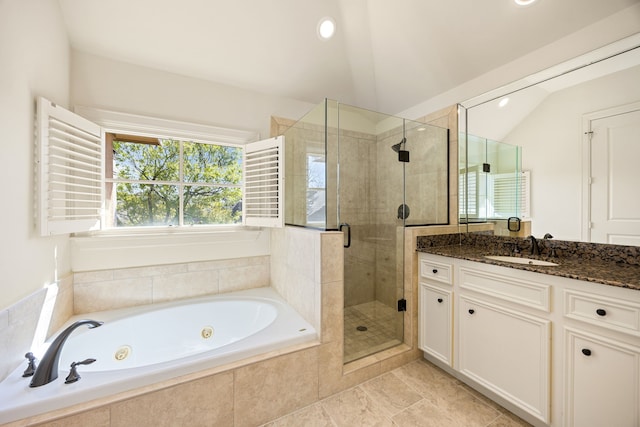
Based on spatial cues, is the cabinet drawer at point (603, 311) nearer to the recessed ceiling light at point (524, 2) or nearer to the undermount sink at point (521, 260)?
the undermount sink at point (521, 260)

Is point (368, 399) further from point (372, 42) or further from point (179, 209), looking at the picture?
point (372, 42)

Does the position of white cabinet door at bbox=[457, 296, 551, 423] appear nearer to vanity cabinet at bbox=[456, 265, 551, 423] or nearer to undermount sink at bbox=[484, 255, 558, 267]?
vanity cabinet at bbox=[456, 265, 551, 423]

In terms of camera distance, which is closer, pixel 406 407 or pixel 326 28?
pixel 406 407

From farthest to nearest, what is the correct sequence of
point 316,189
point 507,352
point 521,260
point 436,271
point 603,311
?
1. point 316,189
2. point 436,271
3. point 521,260
4. point 507,352
5. point 603,311

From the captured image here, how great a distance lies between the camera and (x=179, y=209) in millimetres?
2320

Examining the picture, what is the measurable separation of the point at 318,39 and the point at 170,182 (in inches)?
72.2

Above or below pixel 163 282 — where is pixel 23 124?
above

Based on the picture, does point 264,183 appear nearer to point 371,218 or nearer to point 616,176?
point 371,218

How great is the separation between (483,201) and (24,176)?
128 inches

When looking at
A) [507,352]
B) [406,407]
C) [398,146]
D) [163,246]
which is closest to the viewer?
[507,352]

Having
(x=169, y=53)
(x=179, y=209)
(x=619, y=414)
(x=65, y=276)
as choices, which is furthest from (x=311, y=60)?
(x=619, y=414)

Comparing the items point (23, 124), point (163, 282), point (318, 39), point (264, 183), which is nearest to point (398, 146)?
point (318, 39)

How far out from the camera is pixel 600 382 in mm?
1170

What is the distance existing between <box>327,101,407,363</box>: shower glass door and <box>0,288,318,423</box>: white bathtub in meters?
0.67
